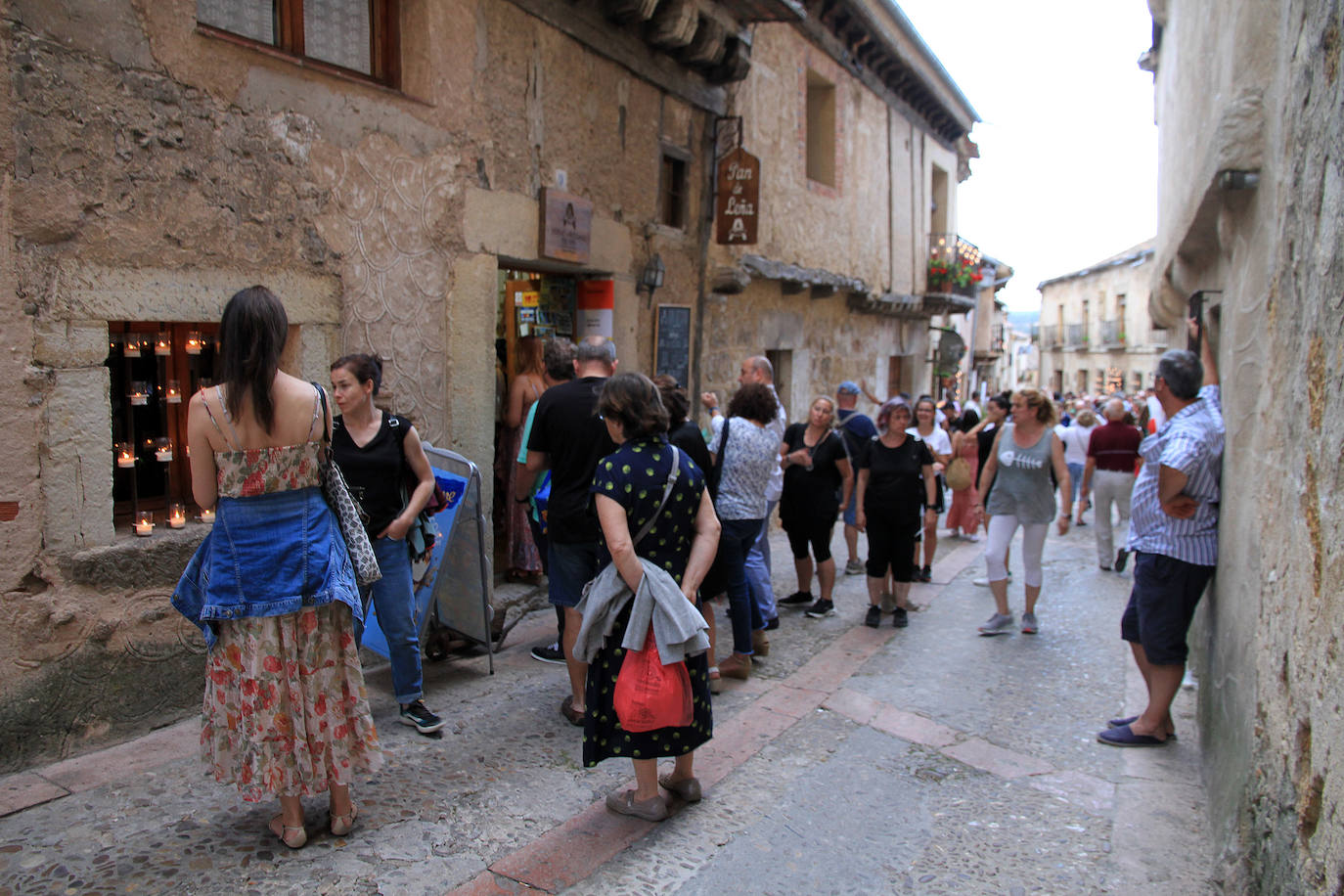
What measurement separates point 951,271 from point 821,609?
11774 mm

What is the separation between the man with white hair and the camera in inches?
327

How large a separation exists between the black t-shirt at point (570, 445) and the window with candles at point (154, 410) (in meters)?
1.77

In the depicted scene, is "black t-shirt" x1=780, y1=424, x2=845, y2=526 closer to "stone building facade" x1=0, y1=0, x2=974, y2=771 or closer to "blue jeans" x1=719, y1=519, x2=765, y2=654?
"blue jeans" x1=719, y1=519, x2=765, y2=654

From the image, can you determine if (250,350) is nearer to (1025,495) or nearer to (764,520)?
(764,520)

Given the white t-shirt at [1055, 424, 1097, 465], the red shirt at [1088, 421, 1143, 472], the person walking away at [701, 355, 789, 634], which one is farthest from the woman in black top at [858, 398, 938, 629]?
the white t-shirt at [1055, 424, 1097, 465]

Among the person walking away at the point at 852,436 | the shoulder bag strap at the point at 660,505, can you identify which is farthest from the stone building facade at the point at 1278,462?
the person walking away at the point at 852,436

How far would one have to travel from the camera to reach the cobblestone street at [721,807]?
118 inches

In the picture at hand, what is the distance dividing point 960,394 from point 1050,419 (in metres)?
19.1

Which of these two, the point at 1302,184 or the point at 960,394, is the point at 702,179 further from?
the point at 960,394

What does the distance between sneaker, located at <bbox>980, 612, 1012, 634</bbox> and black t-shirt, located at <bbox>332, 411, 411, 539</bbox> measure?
13.5 feet

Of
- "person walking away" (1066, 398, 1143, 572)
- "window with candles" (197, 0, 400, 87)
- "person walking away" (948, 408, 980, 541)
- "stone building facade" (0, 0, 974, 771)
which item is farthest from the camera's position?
"person walking away" (948, 408, 980, 541)

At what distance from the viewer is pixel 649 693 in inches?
125

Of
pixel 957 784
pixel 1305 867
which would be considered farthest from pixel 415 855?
pixel 1305 867

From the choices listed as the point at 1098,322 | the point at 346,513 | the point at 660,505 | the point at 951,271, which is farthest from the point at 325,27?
the point at 1098,322
